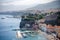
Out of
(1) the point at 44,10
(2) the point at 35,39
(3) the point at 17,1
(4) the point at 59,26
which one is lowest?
(2) the point at 35,39

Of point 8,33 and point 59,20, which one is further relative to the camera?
point 59,20

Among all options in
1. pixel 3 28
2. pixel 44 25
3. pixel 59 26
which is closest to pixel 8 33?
pixel 3 28

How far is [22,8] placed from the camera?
2.13m

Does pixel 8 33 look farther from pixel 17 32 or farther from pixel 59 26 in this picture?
pixel 59 26

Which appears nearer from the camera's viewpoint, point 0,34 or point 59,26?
point 0,34

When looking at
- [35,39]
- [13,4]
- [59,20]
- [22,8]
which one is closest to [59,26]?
[59,20]

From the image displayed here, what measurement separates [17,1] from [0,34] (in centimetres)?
54

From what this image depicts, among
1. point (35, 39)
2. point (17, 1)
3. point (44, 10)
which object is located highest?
point (17, 1)

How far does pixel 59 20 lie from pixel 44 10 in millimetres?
284

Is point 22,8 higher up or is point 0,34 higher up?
point 22,8

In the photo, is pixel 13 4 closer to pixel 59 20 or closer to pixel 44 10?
pixel 44 10

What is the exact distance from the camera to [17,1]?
2.12 m

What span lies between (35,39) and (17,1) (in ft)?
2.03

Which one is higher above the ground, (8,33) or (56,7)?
(56,7)
